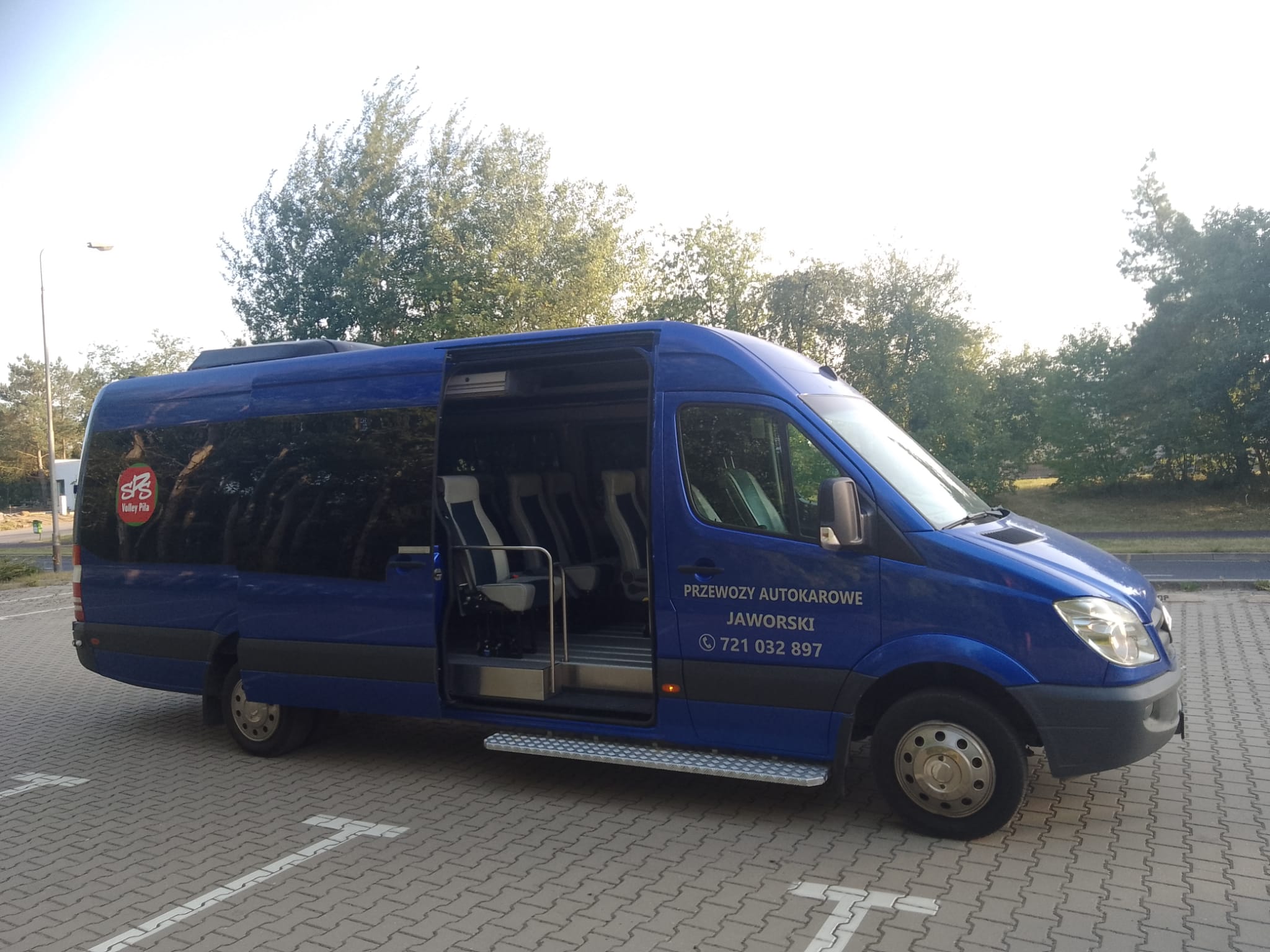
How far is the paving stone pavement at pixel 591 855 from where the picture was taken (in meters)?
4.22

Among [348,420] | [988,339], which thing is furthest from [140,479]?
[988,339]

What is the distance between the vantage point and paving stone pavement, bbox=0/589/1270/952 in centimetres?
422

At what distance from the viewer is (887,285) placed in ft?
115

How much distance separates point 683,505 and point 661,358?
2.91 ft

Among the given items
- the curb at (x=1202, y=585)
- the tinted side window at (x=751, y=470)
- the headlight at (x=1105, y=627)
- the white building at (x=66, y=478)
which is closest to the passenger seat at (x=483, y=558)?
the tinted side window at (x=751, y=470)

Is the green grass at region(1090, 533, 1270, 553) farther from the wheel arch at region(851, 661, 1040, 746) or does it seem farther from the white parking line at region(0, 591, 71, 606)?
the white parking line at region(0, 591, 71, 606)

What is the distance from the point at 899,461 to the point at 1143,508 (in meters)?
31.6

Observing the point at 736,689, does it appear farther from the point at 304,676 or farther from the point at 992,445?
the point at 992,445

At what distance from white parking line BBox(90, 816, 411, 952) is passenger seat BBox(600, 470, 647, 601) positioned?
9.54 ft

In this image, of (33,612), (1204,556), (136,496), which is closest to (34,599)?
(33,612)

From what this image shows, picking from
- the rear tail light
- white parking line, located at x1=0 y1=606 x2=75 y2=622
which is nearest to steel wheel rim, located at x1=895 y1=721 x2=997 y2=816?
the rear tail light

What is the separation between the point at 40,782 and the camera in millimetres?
6984

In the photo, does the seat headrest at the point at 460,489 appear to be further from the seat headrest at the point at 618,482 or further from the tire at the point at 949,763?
the tire at the point at 949,763

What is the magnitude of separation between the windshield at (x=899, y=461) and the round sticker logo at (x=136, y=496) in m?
5.03
